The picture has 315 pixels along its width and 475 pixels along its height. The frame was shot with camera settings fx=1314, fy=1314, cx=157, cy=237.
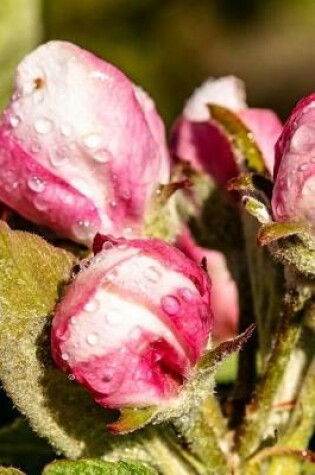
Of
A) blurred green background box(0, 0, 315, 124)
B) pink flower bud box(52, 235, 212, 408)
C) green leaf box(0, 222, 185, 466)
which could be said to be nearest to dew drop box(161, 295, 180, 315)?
pink flower bud box(52, 235, 212, 408)

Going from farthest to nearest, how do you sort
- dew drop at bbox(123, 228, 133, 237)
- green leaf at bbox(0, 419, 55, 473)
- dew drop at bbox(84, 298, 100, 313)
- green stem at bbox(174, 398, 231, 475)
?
green leaf at bbox(0, 419, 55, 473) → dew drop at bbox(123, 228, 133, 237) → green stem at bbox(174, 398, 231, 475) → dew drop at bbox(84, 298, 100, 313)

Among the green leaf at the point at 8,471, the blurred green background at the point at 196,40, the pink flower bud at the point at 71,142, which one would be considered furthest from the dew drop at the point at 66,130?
the blurred green background at the point at 196,40

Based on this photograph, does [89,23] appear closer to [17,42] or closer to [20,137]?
[17,42]

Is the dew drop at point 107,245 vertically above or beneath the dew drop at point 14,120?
beneath

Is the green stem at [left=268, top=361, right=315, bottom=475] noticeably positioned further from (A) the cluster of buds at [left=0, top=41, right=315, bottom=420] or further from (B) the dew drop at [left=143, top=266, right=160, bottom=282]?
(B) the dew drop at [left=143, top=266, right=160, bottom=282]

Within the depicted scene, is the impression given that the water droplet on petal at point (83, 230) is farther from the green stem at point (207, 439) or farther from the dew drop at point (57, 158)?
the green stem at point (207, 439)

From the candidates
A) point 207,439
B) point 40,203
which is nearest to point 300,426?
point 207,439
